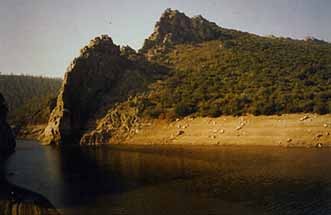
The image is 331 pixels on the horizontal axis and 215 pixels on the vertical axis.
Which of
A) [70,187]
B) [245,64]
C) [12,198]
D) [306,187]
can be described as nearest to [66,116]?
[245,64]

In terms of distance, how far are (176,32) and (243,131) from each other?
2911 inches

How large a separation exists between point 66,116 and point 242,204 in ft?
262

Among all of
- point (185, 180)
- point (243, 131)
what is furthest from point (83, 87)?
point (185, 180)

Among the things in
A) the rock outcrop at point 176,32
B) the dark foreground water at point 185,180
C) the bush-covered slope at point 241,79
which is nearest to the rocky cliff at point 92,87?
the bush-covered slope at point 241,79

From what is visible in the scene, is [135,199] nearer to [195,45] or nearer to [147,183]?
[147,183]

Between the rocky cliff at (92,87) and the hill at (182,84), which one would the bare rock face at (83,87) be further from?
the hill at (182,84)

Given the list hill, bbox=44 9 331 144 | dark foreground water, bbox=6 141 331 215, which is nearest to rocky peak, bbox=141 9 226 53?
hill, bbox=44 9 331 144

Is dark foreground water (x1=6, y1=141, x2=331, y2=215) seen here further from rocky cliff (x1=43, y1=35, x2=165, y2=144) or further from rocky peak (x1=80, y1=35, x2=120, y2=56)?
rocky peak (x1=80, y1=35, x2=120, y2=56)

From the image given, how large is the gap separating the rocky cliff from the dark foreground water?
3056 centimetres

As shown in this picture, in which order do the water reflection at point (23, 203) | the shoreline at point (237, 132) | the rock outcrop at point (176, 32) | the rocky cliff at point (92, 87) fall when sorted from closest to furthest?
the water reflection at point (23, 203)
the shoreline at point (237, 132)
the rocky cliff at point (92, 87)
the rock outcrop at point (176, 32)

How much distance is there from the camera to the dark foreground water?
130 feet

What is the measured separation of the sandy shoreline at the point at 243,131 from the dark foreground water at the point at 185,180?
5.22 m

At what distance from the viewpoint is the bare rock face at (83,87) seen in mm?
111506

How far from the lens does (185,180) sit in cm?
5206
